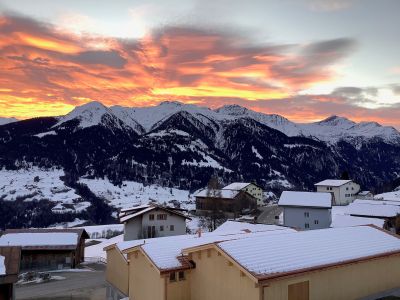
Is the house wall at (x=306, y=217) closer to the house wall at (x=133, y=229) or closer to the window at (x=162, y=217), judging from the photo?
the window at (x=162, y=217)

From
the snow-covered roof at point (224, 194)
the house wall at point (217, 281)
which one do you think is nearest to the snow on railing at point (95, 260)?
the house wall at point (217, 281)

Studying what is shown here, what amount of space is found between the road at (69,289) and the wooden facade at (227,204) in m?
59.2

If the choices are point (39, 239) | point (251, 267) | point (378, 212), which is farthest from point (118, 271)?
point (378, 212)

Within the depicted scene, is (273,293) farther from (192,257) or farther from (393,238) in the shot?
(393,238)

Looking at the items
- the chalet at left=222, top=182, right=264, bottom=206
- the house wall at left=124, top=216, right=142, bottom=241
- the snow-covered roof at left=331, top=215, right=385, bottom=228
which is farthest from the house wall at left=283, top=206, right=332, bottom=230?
the chalet at left=222, top=182, right=264, bottom=206

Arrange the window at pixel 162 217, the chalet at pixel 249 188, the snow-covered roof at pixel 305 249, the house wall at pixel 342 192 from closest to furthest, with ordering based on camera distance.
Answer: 1. the snow-covered roof at pixel 305 249
2. the window at pixel 162 217
3. the house wall at pixel 342 192
4. the chalet at pixel 249 188

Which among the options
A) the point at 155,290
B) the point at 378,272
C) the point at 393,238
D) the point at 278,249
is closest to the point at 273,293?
the point at 278,249

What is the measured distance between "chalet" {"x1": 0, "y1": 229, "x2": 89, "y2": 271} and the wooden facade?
5292cm

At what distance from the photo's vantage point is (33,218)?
176125 mm

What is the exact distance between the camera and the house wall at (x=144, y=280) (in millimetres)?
21561

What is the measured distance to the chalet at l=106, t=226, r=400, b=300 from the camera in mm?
18516

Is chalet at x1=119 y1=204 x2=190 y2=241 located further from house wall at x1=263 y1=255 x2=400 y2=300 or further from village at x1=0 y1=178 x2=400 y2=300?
house wall at x1=263 y1=255 x2=400 y2=300

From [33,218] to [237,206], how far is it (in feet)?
343

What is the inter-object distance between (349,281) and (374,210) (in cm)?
5230
